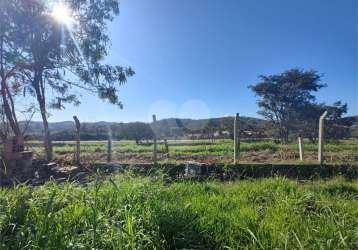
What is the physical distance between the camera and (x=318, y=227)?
119 inches

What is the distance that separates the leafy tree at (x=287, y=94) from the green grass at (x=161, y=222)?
81.4 ft

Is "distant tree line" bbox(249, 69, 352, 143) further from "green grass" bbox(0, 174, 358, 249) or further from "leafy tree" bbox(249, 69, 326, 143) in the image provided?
"green grass" bbox(0, 174, 358, 249)

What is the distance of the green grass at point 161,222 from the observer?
2.75 metres

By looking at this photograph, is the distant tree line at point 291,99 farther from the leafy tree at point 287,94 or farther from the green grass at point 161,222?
the green grass at point 161,222

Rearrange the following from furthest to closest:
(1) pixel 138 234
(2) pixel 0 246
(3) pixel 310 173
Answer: (3) pixel 310 173 < (1) pixel 138 234 < (2) pixel 0 246

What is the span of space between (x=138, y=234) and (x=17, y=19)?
9.48 m

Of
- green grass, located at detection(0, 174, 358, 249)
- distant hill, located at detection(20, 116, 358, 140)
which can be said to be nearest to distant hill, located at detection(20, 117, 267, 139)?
distant hill, located at detection(20, 116, 358, 140)

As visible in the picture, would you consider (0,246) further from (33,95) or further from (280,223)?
(33,95)

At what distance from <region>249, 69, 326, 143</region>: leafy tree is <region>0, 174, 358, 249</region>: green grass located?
24825 millimetres

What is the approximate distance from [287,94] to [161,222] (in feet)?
90.6

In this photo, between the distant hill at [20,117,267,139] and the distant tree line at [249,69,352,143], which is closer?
the distant hill at [20,117,267,139]

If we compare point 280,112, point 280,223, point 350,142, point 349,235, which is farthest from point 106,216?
point 280,112

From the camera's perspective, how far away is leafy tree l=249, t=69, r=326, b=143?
92.2ft

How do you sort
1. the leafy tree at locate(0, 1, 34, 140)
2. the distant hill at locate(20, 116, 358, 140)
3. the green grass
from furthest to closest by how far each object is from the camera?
the distant hill at locate(20, 116, 358, 140), the leafy tree at locate(0, 1, 34, 140), the green grass
